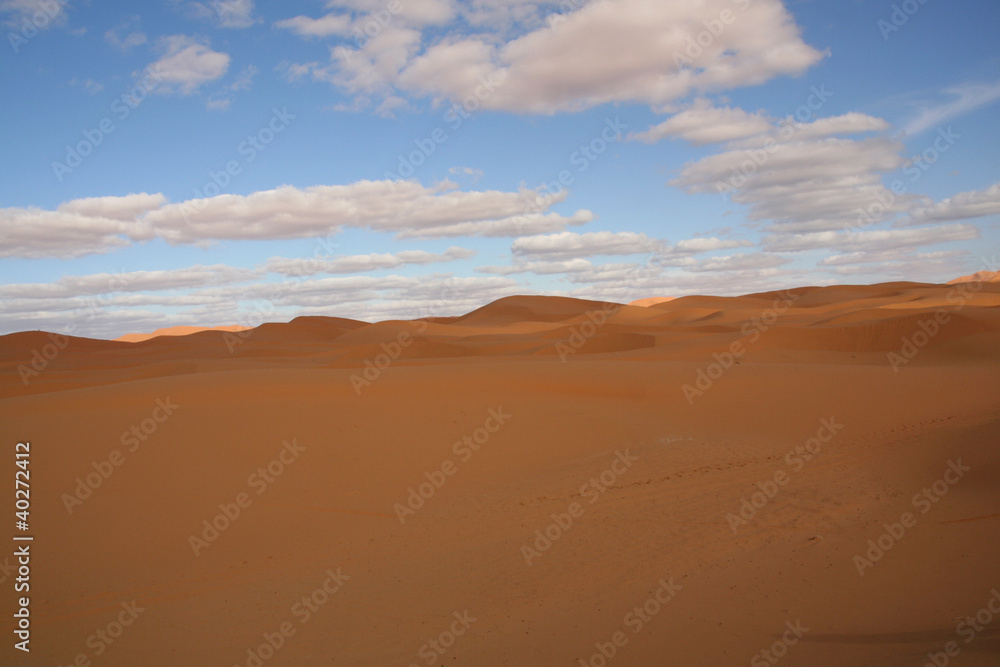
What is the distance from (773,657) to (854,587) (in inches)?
45.9

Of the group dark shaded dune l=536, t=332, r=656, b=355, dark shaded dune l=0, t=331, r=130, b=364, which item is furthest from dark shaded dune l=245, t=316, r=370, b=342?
dark shaded dune l=536, t=332, r=656, b=355

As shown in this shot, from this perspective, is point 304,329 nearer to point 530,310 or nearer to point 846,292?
point 530,310

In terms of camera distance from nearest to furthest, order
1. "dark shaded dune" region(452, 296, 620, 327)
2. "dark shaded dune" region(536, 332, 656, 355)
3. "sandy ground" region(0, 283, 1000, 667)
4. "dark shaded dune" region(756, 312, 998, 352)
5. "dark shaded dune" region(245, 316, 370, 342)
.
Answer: "sandy ground" region(0, 283, 1000, 667)
"dark shaded dune" region(756, 312, 998, 352)
"dark shaded dune" region(536, 332, 656, 355)
"dark shaded dune" region(245, 316, 370, 342)
"dark shaded dune" region(452, 296, 620, 327)

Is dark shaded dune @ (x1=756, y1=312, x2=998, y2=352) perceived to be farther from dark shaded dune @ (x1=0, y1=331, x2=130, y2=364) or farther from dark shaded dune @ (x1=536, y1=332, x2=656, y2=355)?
dark shaded dune @ (x1=0, y1=331, x2=130, y2=364)

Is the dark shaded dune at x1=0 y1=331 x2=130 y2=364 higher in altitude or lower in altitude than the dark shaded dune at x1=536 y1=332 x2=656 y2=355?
higher

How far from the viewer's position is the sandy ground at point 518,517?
4.27 m

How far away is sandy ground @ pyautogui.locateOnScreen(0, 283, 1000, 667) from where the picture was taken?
4270 millimetres

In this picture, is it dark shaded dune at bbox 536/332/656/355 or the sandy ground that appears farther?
dark shaded dune at bbox 536/332/656/355

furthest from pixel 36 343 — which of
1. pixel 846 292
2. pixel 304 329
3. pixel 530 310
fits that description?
pixel 846 292

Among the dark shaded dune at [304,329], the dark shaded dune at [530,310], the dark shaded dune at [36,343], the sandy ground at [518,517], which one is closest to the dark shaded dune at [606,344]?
the sandy ground at [518,517]

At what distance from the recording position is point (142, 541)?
21.2 feet

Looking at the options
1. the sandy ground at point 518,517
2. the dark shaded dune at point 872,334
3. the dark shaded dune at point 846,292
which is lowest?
the sandy ground at point 518,517

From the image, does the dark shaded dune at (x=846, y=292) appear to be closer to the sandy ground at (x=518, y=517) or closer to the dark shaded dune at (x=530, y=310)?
the dark shaded dune at (x=530, y=310)

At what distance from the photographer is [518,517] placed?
6.75 m
